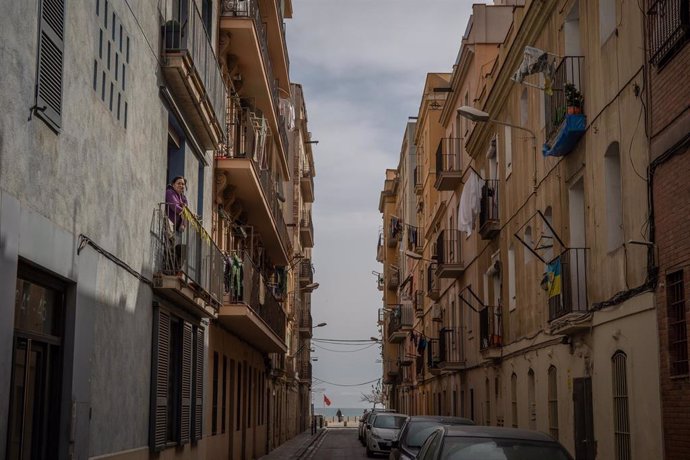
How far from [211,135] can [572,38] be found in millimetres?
6587

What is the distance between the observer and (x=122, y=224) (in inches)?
517

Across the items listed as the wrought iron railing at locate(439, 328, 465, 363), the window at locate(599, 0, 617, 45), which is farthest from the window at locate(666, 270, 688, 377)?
the wrought iron railing at locate(439, 328, 465, 363)

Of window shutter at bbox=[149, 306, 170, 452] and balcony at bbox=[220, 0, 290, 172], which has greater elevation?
balcony at bbox=[220, 0, 290, 172]

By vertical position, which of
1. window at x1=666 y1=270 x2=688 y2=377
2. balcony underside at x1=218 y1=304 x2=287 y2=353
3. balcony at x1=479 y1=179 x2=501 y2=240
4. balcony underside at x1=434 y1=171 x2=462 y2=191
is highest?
balcony underside at x1=434 y1=171 x2=462 y2=191

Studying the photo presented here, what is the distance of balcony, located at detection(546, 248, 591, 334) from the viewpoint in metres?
16.6

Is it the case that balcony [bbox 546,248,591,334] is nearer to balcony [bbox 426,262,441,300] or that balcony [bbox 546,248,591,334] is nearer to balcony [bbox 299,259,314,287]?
balcony [bbox 426,262,441,300]

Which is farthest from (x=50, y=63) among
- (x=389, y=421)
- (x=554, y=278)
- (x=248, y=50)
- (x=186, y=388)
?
(x=389, y=421)

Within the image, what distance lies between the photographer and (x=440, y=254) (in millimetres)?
33875

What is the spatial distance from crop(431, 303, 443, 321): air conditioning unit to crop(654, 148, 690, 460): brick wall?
26.1 meters

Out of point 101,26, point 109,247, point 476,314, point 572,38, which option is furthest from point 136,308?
point 476,314

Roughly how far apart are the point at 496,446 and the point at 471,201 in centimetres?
1544

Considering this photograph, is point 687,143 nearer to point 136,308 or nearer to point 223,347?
point 136,308

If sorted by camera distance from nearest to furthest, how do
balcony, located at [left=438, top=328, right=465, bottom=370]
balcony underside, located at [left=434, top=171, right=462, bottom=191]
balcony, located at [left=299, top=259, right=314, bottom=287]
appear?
balcony underside, located at [left=434, top=171, right=462, bottom=191]
balcony, located at [left=438, top=328, right=465, bottom=370]
balcony, located at [left=299, top=259, right=314, bottom=287]

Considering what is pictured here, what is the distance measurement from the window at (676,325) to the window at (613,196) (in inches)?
119
